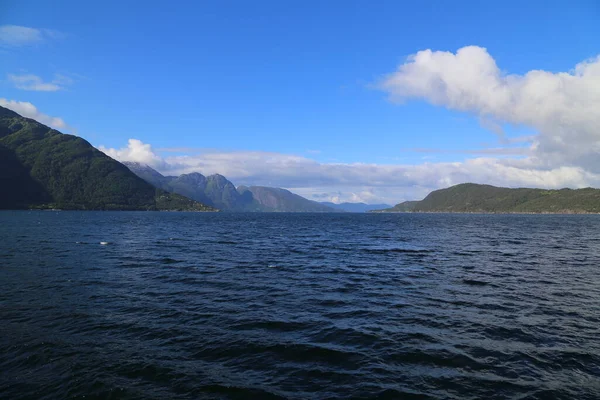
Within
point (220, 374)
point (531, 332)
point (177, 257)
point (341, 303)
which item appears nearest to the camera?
point (220, 374)

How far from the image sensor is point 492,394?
14.0 metres

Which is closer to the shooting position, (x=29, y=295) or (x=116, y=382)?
(x=116, y=382)

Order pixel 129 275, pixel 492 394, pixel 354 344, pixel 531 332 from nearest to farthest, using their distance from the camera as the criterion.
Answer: pixel 492 394 → pixel 354 344 → pixel 531 332 → pixel 129 275

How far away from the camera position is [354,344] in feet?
62.5

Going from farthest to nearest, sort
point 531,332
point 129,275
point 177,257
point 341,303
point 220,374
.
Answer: point 177,257 → point 129,275 → point 341,303 → point 531,332 → point 220,374

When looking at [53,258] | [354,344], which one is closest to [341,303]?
[354,344]

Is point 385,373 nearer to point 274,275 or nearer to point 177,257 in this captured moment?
point 274,275

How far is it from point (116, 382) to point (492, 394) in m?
16.6

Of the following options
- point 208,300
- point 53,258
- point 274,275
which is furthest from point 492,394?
point 53,258

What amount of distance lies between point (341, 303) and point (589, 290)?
25335 millimetres

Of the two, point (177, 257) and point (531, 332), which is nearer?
point (531, 332)

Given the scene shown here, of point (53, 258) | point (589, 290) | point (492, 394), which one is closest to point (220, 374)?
point (492, 394)

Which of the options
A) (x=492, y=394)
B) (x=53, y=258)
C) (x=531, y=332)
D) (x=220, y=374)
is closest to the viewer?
(x=492, y=394)

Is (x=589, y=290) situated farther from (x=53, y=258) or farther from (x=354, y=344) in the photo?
(x=53, y=258)
